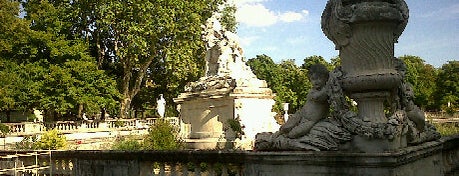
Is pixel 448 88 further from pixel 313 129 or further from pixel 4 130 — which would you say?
pixel 313 129

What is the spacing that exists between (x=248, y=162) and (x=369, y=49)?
1.82m

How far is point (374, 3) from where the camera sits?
219 inches

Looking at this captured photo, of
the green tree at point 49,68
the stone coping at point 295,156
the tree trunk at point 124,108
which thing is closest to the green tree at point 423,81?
the tree trunk at point 124,108

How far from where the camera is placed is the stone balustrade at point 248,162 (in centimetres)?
530

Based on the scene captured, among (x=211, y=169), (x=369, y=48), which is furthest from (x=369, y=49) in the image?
(x=211, y=169)

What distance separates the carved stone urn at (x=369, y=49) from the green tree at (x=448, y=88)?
211 feet

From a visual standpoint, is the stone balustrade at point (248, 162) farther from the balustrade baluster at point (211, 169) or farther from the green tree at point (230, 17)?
the green tree at point (230, 17)

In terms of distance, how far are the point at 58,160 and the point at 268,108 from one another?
15.9 meters

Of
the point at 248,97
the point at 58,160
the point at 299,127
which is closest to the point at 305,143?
the point at 299,127

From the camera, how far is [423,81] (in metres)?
73.9

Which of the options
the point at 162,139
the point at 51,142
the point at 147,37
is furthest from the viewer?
the point at 147,37

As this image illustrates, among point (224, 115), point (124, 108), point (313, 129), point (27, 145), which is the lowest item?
point (27, 145)

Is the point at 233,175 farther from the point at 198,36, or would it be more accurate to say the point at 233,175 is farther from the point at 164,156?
the point at 198,36

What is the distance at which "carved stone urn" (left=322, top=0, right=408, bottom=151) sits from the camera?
5.52 meters
